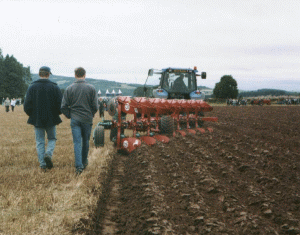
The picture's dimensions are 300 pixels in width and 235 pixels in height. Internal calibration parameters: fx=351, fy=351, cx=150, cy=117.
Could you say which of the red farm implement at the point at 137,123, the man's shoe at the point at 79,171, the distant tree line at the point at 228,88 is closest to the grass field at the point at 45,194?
the man's shoe at the point at 79,171

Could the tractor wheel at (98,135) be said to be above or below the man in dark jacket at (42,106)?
below

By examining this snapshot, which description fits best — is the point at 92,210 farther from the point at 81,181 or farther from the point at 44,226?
the point at 81,181

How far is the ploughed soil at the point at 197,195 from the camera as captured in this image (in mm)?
3613

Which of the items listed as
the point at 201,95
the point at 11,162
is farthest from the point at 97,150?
the point at 201,95

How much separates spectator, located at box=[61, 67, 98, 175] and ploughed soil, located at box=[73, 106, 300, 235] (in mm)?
645

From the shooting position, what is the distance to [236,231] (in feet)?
11.5

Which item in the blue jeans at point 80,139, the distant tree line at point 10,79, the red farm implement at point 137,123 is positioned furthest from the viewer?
the distant tree line at point 10,79

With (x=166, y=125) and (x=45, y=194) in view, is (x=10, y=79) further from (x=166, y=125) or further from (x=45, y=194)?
(x=45, y=194)

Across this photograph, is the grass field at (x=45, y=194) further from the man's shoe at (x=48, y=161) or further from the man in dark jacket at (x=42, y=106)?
the man in dark jacket at (x=42, y=106)

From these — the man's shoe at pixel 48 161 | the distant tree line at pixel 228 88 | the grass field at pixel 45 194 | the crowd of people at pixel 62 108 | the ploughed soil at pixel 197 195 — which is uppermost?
the distant tree line at pixel 228 88

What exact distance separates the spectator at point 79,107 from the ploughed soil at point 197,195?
0.64 m

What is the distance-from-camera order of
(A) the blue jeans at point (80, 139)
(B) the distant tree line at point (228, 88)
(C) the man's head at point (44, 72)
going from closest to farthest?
(A) the blue jeans at point (80, 139), (C) the man's head at point (44, 72), (B) the distant tree line at point (228, 88)

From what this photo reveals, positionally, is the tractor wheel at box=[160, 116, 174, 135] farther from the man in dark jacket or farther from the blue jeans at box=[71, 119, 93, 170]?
the man in dark jacket

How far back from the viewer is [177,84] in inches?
509
